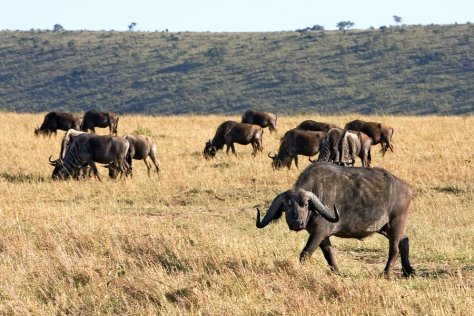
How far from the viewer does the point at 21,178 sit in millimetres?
18875

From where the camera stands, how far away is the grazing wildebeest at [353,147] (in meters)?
17.3

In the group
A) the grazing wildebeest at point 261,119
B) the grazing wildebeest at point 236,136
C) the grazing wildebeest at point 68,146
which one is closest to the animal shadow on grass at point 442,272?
the grazing wildebeest at point 68,146

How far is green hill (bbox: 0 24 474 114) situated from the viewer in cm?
7300

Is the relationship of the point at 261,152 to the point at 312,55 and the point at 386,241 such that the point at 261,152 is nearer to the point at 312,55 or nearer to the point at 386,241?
the point at 386,241

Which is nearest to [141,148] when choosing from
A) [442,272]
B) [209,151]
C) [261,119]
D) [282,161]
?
[282,161]

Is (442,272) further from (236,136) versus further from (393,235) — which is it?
(236,136)

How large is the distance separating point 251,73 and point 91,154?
66.0 m

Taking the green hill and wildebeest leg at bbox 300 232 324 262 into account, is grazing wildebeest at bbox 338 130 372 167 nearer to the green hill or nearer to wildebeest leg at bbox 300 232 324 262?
wildebeest leg at bbox 300 232 324 262

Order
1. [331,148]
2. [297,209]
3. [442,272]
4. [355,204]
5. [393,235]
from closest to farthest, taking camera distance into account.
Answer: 1. [297,209]
2. [355,204]
3. [393,235]
4. [442,272]
5. [331,148]

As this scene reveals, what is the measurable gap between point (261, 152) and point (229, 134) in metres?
0.97

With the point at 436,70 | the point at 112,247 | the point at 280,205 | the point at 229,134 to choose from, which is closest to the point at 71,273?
the point at 112,247

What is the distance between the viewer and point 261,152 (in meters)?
23.9

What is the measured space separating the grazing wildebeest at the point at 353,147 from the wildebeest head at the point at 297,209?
25.2ft

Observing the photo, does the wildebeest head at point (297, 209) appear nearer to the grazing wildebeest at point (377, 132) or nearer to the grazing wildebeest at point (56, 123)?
the grazing wildebeest at point (377, 132)
